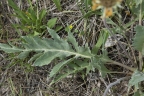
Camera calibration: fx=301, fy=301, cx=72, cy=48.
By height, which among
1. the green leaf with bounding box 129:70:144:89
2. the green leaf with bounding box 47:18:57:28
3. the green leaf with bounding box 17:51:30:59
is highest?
the green leaf with bounding box 47:18:57:28

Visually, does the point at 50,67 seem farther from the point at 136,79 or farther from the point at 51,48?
the point at 136,79

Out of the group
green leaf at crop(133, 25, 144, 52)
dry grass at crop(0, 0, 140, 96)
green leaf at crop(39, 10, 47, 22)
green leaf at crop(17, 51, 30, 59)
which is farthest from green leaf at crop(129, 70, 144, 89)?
green leaf at crop(39, 10, 47, 22)

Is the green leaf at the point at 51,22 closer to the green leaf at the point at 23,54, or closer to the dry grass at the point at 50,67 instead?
the dry grass at the point at 50,67

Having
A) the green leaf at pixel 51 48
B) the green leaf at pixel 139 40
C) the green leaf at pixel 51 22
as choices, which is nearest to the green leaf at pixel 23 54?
the green leaf at pixel 51 48

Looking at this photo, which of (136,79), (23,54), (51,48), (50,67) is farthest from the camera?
(50,67)

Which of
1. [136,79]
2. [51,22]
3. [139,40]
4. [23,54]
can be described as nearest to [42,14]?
[51,22]

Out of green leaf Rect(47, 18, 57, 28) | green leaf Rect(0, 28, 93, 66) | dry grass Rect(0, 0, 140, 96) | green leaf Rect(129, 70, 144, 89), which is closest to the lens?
green leaf Rect(129, 70, 144, 89)

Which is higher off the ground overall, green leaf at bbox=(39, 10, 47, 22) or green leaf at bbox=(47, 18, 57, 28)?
green leaf at bbox=(39, 10, 47, 22)

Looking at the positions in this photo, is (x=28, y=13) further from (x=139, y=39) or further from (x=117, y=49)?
(x=139, y=39)

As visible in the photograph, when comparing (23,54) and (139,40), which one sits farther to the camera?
(23,54)

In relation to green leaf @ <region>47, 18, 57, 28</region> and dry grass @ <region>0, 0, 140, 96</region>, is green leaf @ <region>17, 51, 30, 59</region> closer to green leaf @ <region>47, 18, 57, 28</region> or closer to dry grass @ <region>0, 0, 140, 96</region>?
dry grass @ <region>0, 0, 140, 96</region>

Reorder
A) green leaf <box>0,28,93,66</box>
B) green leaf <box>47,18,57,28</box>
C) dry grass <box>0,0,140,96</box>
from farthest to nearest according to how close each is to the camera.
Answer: green leaf <box>47,18,57,28</box>
dry grass <box>0,0,140,96</box>
green leaf <box>0,28,93,66</box>
